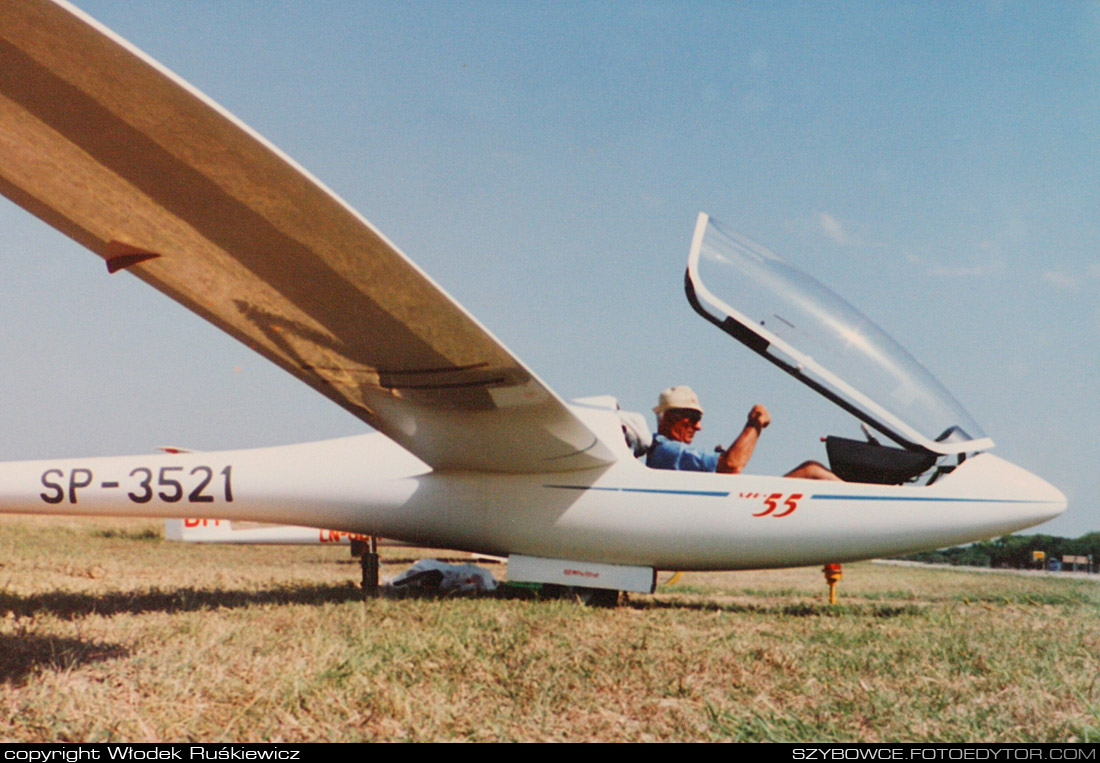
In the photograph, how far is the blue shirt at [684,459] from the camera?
512 cm

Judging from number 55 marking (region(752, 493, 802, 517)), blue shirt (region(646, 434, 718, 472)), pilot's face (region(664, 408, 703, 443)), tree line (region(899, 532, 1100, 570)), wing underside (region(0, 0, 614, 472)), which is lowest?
tree line (region(899, 532, 1100, 570))

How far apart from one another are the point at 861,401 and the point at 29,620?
4675mm

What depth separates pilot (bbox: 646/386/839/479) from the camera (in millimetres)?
5016

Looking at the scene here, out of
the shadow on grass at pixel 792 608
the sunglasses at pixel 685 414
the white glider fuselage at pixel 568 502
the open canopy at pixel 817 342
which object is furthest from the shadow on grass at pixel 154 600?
the open canopy at pixel 817 342

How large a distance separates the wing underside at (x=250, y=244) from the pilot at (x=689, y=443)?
1.42ft

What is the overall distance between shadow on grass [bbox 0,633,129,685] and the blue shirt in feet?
11.1

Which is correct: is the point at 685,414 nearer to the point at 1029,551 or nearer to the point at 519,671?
the point at 519,671

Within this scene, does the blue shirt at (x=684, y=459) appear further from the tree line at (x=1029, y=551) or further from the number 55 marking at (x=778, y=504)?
the tree line at (x=1029, y=551)

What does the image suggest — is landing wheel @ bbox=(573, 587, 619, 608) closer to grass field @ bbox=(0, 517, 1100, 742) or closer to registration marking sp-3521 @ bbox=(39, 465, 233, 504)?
grass field @ bbox=(0, 517, 1100, 742)

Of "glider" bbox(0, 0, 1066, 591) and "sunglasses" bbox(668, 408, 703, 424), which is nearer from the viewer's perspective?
"glider" bbox(0, 0, 1066, 591)

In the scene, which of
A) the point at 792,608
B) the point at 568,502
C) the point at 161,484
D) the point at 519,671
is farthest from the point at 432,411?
the point at 792,608

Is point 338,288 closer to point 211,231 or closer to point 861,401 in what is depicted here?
point 211,231

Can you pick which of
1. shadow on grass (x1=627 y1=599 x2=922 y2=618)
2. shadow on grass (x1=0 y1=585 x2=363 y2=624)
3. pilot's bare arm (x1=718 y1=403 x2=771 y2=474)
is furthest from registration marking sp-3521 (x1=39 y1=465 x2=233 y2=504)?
pilot's bare arm (x1=718 y1=403 x2=771 y2=474)

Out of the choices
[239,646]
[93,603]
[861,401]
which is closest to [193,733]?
[239,646]
